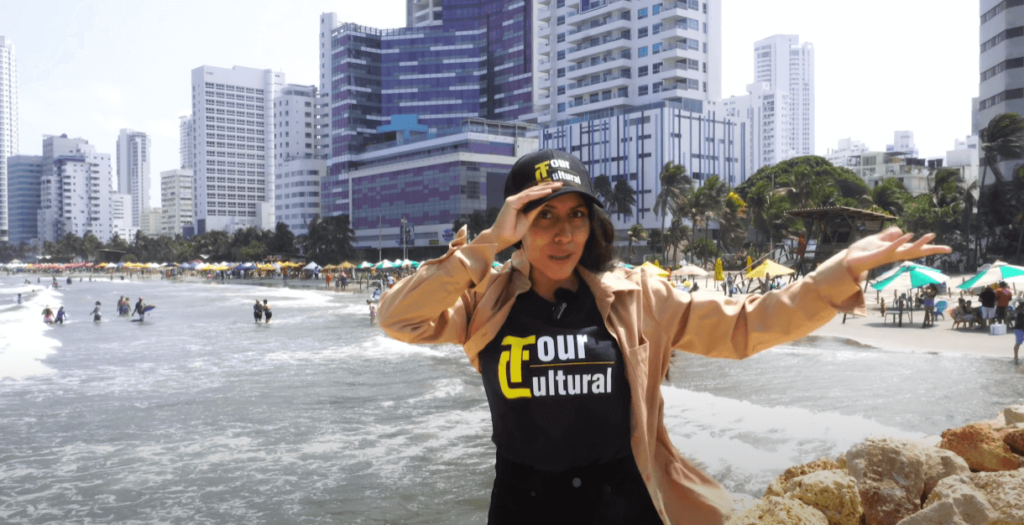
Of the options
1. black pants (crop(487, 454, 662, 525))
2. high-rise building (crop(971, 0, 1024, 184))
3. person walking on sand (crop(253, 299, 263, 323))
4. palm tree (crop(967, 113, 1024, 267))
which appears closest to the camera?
black pants (crop(487, 454, 662, 525))

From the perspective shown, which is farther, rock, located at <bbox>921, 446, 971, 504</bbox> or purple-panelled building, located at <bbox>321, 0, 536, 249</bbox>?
purple-panelled building, located at <bbox>321, 0, 536, 249</bbox>

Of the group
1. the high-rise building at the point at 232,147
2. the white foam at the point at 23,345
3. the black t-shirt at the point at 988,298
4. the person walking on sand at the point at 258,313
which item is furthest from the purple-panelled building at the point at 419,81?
the black t-shirt at the point at 988,298

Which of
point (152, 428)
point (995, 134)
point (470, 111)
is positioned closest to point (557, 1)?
point (470, 111)

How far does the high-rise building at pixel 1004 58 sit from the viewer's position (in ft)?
165

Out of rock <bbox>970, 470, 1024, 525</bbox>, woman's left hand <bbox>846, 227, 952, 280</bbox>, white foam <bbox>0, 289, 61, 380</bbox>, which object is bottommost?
white foam <bbox>0, 289, 61, 380</bbox>

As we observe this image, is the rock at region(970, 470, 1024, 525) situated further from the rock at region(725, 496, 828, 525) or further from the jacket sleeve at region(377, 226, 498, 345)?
the jacket sleeve at region(377, 226, 498, 345)

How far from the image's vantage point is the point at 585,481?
2018mm

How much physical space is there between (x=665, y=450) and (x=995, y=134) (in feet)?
183

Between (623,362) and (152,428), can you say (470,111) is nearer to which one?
(152,428)

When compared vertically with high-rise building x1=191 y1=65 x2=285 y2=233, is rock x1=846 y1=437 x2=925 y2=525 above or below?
below

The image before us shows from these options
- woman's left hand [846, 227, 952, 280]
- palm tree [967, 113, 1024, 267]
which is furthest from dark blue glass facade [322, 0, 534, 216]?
woman's left hand [846, 227, 952, 280]

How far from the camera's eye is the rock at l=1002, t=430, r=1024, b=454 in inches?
202

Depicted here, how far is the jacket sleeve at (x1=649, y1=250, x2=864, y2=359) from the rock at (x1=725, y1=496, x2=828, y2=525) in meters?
1.32

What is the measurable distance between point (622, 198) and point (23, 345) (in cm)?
5871
